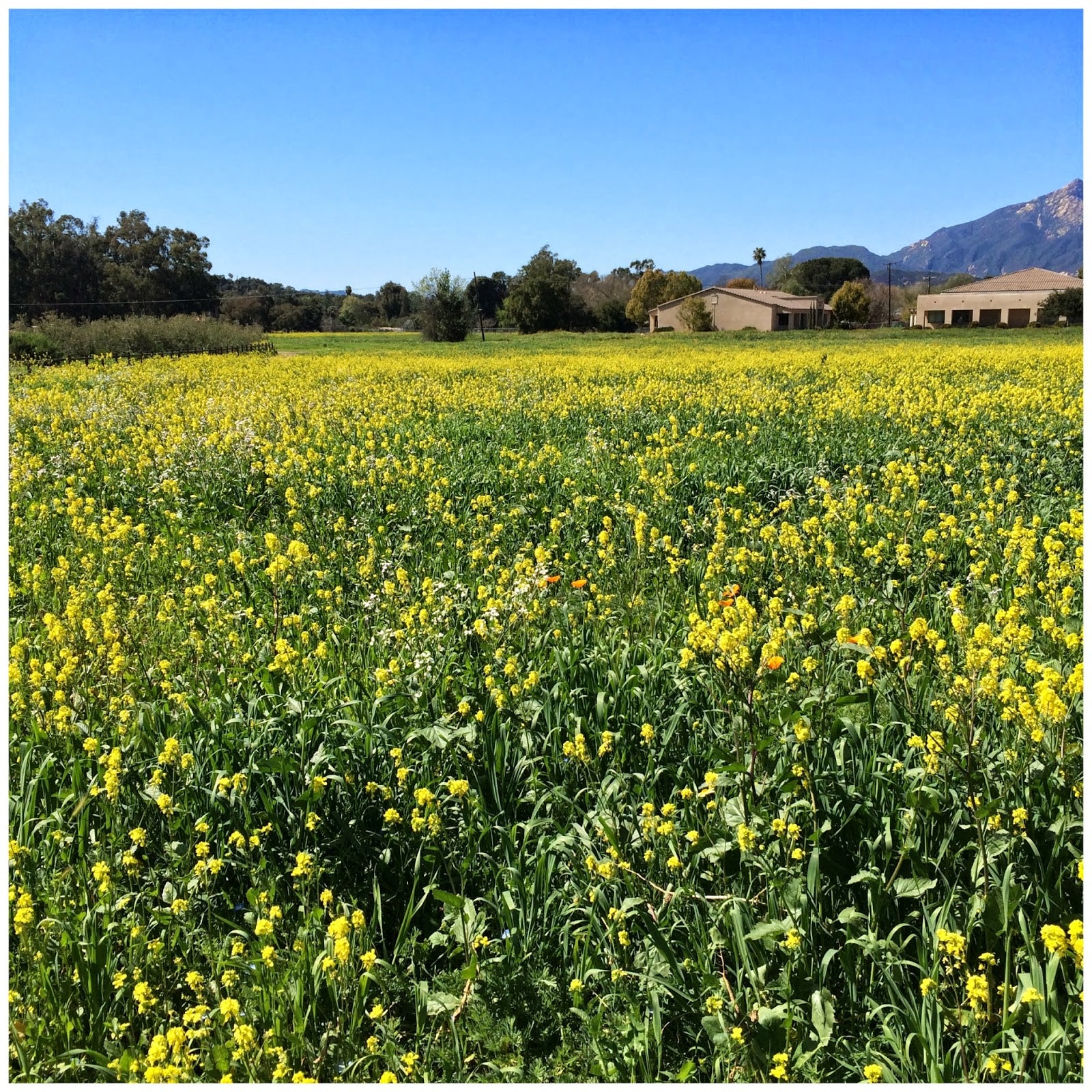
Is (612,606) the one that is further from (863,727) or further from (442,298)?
(442,298)

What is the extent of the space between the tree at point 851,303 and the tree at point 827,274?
1151 inches

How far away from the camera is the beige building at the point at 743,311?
73.8 m

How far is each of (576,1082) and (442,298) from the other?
191 ft

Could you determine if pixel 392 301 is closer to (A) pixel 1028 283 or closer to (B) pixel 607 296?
(B) pixel 607 296

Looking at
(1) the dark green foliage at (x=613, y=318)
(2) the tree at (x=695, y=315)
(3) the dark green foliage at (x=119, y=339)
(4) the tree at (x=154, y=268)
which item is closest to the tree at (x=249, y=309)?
(4) the tree at (x=154, y=268)

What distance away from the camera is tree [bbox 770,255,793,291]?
4368 inches

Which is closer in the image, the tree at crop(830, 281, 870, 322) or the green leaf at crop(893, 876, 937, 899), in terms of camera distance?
the green leaf at crop(893, 876, 937, 899)

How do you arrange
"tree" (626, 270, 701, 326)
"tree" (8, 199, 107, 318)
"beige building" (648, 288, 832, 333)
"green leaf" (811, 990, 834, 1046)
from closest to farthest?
1. "green leaf" (811, 990, 834, 1046)
2. "tree" (8, 199, 107, 318)
3. "beige building" (648, 288, 832, 333)
4. "tree" (626, 270, 701, 326)

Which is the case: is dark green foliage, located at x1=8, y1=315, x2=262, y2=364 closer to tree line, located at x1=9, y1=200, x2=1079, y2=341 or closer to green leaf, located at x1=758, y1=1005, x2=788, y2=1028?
tree line, located at x1=9, y1=200, x2=1079, y2=341

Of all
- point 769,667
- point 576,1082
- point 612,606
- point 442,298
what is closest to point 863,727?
point 769,667

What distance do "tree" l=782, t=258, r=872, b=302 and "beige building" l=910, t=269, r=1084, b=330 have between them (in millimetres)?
27246

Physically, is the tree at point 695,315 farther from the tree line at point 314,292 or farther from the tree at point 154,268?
the tree at point 154,268

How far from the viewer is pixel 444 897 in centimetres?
271

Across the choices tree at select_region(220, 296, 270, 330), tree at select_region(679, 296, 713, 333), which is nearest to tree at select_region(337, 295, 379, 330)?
tree at select_region(220, 296, 270, 330)
